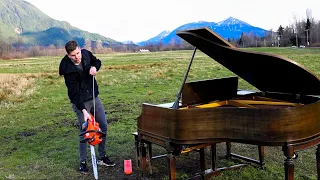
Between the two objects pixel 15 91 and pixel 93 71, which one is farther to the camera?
pixel 15 91

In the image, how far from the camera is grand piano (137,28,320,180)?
4.37 m

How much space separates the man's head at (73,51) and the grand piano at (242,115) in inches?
59.2

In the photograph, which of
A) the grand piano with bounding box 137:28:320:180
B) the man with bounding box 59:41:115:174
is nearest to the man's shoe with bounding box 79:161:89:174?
the man with bounding box 59:41:115:174

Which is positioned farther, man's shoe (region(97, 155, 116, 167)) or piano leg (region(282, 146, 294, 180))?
man's shoe (region(97, 155, 116, 167))

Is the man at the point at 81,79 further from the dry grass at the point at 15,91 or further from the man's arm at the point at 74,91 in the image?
the dry grass at the point at 15,91

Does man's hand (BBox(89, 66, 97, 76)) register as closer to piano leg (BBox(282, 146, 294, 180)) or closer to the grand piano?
the grand piano

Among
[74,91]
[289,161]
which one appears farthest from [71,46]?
[289,161]

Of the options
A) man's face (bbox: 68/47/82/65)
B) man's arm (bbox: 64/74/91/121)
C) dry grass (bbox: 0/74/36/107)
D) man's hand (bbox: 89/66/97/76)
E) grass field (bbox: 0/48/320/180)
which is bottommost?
grass field (bbox: 0/48/320/180)

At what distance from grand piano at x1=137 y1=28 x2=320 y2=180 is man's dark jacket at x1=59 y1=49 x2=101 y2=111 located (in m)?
1.31

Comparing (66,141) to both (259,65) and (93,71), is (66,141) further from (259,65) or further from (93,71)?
(259,65)

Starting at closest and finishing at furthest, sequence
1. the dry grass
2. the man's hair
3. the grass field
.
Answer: the man's hair
the grass field
the dry grass

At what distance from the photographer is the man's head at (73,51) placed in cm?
580

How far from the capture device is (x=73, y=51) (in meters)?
5.84

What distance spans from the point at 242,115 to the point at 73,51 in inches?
115
